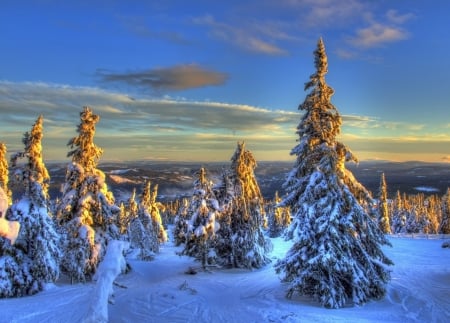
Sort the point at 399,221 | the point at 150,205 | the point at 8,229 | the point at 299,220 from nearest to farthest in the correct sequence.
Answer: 1. the point at 8,229
2. the point at 299,220
3. the point at 150,205
4. the point at 399,221

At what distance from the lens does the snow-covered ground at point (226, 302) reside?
17000 millimetres

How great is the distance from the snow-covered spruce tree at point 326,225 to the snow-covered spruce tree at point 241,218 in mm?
14429

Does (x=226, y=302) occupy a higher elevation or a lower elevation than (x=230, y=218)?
lower

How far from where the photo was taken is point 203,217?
34.1 m

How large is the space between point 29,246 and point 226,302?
1190cm

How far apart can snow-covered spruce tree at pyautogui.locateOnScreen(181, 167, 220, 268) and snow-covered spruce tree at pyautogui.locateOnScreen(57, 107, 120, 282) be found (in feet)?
25.7

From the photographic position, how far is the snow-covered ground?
17000 mm

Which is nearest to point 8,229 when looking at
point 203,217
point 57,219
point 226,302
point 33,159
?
point 226,302

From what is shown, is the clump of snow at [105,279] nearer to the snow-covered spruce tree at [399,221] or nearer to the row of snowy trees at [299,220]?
the row of snowy trees at [299,220]

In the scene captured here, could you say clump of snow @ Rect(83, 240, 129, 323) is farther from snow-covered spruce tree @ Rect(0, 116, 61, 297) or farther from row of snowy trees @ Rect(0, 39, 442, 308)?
snow-covered spruce tree @ Rect(0, 116, 61, 297)

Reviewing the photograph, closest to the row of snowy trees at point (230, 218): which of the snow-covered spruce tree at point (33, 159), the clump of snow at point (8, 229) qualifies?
the snow-covered spruce tree at point (33, 159)

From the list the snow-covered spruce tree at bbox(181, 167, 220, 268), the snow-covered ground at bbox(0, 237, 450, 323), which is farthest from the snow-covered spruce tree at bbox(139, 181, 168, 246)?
the snow-covered ground at bbox(0, 237, 450, 323)

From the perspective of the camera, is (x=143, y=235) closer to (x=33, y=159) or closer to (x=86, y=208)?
(x=86, y=208)

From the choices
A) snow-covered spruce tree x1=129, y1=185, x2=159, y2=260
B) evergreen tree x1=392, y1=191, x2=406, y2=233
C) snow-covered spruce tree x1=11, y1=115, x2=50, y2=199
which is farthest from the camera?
evergreen tree x1=392, y1=191, x2=406, y2=233
